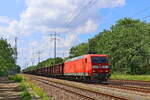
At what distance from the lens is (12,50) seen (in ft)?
224

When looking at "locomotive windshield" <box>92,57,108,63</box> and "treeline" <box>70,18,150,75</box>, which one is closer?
"locomotive windshield" <box>92,57,108,63</box>

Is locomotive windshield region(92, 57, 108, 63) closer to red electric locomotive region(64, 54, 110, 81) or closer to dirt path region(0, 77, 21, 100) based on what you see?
red electric locomotive region(64, 54, 110, 81)

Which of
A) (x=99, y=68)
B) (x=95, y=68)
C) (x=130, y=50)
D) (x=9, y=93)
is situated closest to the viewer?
(x=9, y=93)

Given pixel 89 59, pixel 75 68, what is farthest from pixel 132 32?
pixel 89 59

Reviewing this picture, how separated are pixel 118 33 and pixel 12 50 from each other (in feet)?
80.8

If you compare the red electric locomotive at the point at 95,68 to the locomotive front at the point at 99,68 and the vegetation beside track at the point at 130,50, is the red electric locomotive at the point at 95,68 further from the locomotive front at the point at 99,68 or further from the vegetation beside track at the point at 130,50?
the vegetation beside track at the point at 130,50

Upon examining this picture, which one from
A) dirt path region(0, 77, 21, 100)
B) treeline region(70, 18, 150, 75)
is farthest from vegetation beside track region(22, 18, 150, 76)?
dirt path region(0, 77, 21, 100)

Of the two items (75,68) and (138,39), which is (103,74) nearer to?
(75,68)

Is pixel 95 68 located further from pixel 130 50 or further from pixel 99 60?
pixel 130 50

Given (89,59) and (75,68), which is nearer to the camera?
(89,59)

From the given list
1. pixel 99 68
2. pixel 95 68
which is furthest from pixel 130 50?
pixel 95 68

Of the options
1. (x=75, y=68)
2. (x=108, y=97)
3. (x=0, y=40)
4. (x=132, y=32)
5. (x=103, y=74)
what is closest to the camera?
(x=108, y=97)

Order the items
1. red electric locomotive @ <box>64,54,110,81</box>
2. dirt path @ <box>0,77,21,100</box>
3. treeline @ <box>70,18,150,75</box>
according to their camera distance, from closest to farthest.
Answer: dirt path @ <box>0,77,21,100</box> → red electric locomotive @ <box>64,54,110,81</box> → treeline @ <box>70,18,150,75</box>

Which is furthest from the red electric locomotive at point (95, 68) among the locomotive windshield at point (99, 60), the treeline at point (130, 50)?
the treeline at point (130, 50)
